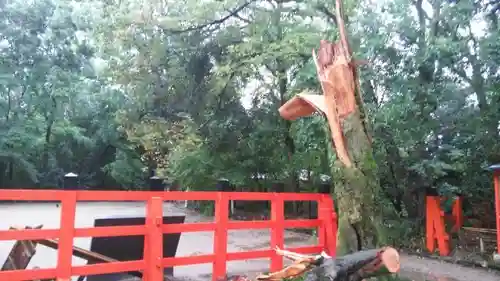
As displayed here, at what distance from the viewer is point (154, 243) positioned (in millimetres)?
4297

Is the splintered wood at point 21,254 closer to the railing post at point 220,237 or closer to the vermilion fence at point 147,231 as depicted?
the vermilion fence at point 147,231

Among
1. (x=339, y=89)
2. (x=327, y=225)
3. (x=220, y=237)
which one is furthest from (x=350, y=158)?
(x=220, y=237)

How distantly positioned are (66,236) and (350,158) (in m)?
3.26

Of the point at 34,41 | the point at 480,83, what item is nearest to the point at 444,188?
the point at 480,83

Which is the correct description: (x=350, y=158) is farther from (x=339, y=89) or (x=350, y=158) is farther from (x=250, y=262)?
(x=250, y=262)

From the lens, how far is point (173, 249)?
5617 millimetres

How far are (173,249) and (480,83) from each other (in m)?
7.17

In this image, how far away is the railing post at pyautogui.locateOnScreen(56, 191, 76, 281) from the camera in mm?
3766

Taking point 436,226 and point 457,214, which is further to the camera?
point 457,214

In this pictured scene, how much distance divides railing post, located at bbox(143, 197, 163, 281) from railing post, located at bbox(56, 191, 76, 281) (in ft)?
2.47

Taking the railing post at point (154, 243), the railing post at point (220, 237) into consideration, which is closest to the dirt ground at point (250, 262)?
the railing post at point (220, 237)

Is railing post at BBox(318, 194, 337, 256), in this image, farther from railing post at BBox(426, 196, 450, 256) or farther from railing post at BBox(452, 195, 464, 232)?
railing post at BBox(452, 195, 464, 232)

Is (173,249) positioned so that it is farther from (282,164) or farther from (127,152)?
(127,152)

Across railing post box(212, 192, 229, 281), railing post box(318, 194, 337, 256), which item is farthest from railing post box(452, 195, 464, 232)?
railing post box(212, 192, 229, 281)
